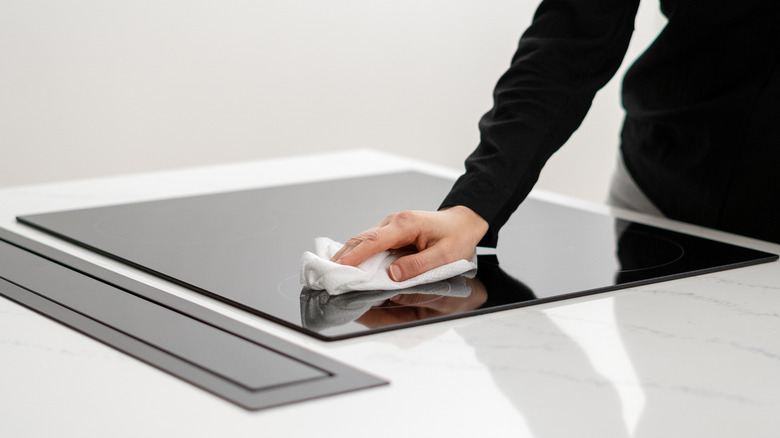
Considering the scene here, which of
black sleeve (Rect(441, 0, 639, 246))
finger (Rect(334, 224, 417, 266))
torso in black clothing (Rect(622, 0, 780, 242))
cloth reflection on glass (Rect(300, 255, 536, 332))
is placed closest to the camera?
cloth reflection on glass (Rect(300, 255, 536, 332))

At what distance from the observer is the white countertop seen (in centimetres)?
62

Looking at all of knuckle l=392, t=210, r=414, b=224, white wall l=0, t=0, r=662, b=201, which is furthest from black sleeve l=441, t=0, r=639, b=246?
white wall l=0, t=0, r=662, b=201

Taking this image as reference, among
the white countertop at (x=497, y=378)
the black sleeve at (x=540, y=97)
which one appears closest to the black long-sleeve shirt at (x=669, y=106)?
the black sleeve at (x=540, y=97)

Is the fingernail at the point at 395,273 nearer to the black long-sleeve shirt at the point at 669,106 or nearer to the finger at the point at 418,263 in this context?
the finger at the point at 418,263

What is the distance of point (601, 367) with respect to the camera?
729mm

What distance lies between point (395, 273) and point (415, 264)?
0.02 m

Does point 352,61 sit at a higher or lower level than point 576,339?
higher

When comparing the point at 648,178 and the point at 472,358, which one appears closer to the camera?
the point at 472,358

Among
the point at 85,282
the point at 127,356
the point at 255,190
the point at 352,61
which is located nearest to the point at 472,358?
the point at 127,356

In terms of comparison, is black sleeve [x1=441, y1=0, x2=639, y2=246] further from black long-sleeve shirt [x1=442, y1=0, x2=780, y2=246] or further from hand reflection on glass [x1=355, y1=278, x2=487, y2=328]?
hand reflection on glass [x1=355, y1=278, x2=487, y2=328]

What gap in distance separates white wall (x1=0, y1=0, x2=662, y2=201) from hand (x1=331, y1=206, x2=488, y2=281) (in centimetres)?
221

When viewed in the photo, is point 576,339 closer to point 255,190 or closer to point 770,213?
point 770,213

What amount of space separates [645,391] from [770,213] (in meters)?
0.65

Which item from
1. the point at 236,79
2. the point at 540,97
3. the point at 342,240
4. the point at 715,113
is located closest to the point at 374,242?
the point at 342,240
